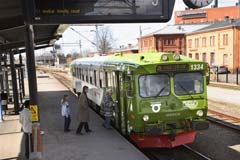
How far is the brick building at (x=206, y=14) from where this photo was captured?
374ft

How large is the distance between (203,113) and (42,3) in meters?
6.06

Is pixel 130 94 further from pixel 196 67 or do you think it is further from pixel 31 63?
pixel 31 63

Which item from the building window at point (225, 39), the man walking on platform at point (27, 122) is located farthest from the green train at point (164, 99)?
the building window at point (225, 39)

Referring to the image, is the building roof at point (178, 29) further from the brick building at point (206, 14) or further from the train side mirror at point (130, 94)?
the train side mirror at point (130, 94)

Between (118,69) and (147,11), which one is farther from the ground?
(147,11)

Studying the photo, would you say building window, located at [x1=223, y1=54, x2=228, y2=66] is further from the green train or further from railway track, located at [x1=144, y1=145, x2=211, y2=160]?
the green train

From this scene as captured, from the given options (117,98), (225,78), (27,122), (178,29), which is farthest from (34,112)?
(178,29)

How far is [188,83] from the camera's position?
11.6 metres

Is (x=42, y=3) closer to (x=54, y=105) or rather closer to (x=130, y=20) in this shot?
(x=130, y=20)

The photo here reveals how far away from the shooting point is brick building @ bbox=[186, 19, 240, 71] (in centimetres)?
5678

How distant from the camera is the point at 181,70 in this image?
11.5m

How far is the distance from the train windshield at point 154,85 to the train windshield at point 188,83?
12.0 inches

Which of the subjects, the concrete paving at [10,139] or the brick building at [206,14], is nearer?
the concrete paving at [10,139]

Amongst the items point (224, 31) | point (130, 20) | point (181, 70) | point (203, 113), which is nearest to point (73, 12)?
point (130, 20)
